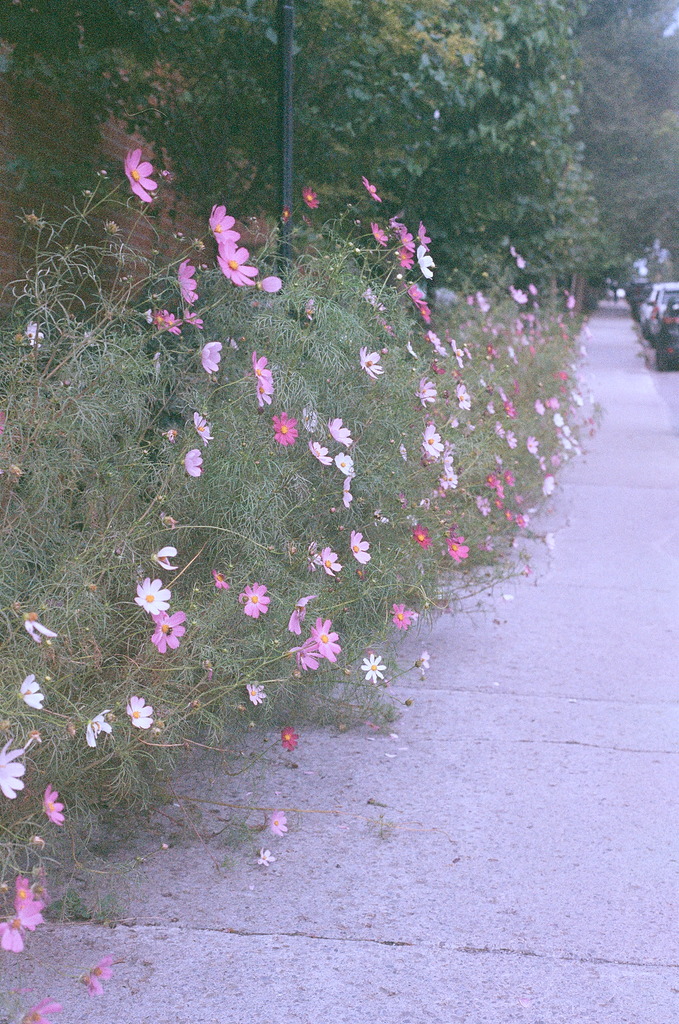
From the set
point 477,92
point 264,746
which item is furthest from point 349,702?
point 477,92

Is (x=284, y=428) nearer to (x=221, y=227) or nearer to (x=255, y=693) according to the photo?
(x=221, y=227)

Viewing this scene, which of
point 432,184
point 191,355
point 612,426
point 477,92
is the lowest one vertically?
point 612,426

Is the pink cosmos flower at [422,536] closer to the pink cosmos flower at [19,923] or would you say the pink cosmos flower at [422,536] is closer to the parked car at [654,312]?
the pink cosmos flower at [19,923]

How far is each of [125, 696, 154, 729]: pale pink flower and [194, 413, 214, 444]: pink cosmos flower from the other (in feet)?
2.54

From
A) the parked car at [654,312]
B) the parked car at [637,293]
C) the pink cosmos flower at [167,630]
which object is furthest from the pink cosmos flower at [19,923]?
the parked car at [637,293]

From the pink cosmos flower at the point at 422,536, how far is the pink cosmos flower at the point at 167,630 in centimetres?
150

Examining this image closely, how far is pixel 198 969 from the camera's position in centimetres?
264

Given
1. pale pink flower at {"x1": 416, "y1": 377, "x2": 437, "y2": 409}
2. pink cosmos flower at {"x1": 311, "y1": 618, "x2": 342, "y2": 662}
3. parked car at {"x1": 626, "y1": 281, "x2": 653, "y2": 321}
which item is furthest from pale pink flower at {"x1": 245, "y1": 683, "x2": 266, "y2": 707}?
parked car at {"x1": 626, "y1": 281, "x2": 653, "y2": 321}

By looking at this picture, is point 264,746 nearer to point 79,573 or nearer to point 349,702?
point 349,702

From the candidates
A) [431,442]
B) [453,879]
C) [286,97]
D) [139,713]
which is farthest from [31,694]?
[286,97]

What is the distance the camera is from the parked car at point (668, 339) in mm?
22281

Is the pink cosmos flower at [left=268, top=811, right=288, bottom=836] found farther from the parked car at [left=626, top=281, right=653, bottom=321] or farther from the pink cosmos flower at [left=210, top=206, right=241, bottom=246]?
the parked car at [left=626, top=281, right=653, bottom=321]

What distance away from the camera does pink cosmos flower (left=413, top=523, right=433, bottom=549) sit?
407cm

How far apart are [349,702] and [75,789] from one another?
5.38 ft
